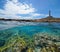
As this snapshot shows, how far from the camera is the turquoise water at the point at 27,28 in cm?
216

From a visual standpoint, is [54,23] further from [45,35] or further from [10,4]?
[10,4]

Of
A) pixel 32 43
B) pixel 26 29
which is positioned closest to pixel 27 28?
pixel 26 29

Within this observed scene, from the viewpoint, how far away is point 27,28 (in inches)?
85.2

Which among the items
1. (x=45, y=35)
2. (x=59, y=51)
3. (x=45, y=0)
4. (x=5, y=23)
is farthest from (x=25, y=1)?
(x=59, y=51)

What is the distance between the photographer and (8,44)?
2.13 meters

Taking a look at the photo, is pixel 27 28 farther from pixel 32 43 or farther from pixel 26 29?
pixel 32 43

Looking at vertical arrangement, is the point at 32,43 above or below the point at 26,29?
below

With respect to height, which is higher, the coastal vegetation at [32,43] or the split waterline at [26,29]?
the split waterline at [26,29]

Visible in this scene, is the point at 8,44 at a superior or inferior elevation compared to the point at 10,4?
inferior

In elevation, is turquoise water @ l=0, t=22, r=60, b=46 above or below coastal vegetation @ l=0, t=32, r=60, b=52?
above

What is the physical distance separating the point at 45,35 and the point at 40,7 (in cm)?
42

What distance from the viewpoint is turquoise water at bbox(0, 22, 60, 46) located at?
216 centimetres

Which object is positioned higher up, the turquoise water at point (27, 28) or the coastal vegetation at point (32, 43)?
the turquoise water at point (27, 28)

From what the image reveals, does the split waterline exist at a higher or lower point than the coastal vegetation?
higher
